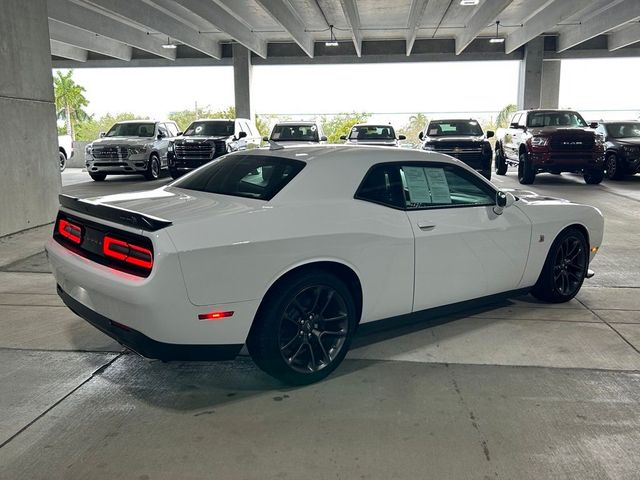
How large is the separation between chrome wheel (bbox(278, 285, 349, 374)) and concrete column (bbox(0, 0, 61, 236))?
7209 millimetres

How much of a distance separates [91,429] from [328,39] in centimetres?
2696

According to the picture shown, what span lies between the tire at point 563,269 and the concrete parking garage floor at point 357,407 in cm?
28

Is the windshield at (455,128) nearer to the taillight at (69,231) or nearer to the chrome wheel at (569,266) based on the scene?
the chrome wheel at (569,266)

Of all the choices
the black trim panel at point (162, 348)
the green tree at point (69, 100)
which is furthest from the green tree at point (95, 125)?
the black trim panel at point (162, 348)

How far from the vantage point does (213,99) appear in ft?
136

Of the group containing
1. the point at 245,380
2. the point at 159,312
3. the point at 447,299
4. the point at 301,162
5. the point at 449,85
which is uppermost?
the point at 449,85

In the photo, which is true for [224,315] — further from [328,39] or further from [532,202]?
[328,39]

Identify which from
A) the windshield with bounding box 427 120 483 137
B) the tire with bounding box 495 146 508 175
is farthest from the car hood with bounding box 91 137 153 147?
the tire with bounding box 495 146 508 175

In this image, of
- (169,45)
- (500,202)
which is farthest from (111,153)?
(500,202)

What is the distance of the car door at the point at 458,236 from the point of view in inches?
173

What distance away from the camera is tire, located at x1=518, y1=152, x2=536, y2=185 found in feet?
53.9

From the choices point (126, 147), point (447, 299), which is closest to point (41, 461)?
point (447, 299)

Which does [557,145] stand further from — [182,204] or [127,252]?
[127,252]

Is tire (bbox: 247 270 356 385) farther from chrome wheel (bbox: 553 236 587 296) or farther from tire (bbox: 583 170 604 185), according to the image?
tire (bbox: 583 170 604 185)
